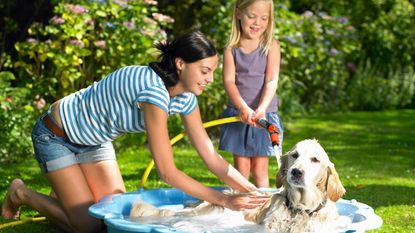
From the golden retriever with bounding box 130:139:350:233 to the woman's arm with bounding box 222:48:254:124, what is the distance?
113 centimetres

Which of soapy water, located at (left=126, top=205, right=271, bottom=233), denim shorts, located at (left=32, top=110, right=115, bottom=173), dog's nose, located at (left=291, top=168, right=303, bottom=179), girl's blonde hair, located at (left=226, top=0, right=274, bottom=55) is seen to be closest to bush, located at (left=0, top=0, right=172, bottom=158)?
girl's blonde hair, located at (left=226, top=0, right=274, bottom=55)

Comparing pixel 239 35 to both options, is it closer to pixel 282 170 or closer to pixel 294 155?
pixel 282 170

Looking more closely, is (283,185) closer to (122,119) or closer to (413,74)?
(122,119)

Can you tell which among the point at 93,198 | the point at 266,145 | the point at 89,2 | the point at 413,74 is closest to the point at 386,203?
the point at 266,145

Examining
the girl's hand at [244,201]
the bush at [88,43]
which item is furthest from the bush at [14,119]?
the girl's hand at [244,201]

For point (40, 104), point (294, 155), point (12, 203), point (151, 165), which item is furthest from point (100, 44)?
point (294, 155)

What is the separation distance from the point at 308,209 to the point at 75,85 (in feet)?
16.9

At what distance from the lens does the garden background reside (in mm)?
8023

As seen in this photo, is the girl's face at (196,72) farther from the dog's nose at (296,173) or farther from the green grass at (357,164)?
the green grass at (357,164)

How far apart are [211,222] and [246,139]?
1.33 meters

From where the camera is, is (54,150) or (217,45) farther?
(217,45)

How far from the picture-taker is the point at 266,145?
18.6 feet

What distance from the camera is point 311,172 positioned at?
12.8 feet

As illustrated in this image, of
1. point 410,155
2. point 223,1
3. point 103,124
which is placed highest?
point 223,1
